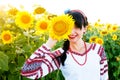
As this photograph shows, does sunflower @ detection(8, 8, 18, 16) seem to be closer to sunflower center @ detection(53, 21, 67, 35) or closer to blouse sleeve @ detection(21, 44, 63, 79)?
blouse sleeve @ detection(21, 44, 63, 79)

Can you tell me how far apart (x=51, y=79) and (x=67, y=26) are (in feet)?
4.88

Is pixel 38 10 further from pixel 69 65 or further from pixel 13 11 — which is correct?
pixel 69 65

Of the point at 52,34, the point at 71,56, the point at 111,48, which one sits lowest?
the point at 111,48

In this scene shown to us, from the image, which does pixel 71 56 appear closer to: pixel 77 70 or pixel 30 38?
pixel 77 70

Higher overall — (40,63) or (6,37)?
(6,37)

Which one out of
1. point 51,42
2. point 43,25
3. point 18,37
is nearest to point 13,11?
point 18,37

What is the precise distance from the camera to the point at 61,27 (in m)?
2.53

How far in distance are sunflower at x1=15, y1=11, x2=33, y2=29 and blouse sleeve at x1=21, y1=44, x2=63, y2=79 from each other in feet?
0.90

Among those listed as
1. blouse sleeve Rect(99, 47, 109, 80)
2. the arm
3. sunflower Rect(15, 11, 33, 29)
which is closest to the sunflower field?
sunflower Rect(15, 11, 33, 29)

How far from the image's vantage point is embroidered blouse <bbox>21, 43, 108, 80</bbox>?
2.98 metres

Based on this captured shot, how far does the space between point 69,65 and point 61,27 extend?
0.68m

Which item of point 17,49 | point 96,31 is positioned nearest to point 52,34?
point 17,49

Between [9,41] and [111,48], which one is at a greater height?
[9,41]

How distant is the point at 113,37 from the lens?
5730 millimetres
